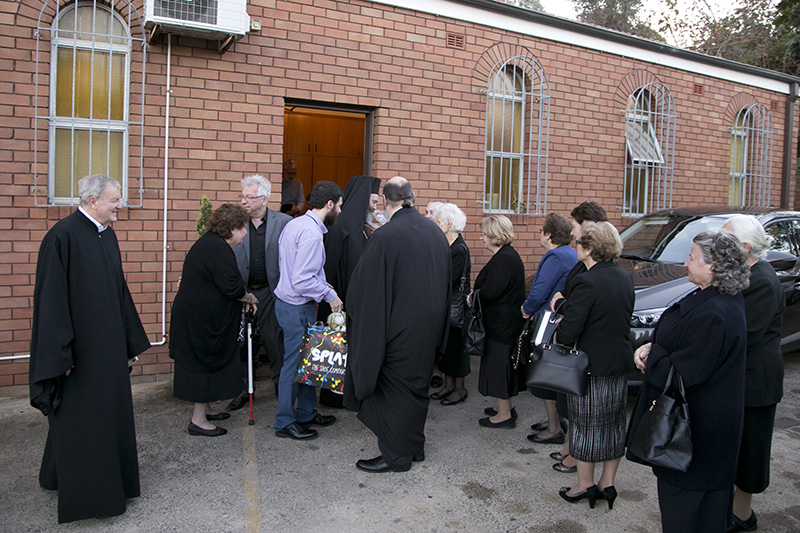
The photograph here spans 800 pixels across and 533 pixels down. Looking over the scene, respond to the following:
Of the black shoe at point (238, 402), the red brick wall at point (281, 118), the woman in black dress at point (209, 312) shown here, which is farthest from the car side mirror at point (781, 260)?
the black shoe at point (238, 402)

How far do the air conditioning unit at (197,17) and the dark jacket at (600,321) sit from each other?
4.01 metres

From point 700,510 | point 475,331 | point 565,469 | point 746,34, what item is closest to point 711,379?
point 700,510

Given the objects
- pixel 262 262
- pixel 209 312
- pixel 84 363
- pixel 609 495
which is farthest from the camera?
pixel 262 262

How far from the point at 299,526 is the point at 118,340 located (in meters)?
1.54

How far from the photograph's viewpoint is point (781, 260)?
6418mm

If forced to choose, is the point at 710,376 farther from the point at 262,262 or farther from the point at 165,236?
the point at 165,236

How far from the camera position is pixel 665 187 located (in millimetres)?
9133

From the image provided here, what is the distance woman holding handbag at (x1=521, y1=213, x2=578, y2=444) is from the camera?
4777 millimetres

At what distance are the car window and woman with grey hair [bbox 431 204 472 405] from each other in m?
3.63

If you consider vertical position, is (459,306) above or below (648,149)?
below

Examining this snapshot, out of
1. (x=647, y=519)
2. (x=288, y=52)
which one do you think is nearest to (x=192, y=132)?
(x=288, y=52)

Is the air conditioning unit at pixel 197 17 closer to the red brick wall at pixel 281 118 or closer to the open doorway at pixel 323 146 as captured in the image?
the red brick wall at pixel 281 118

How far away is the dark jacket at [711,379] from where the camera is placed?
2758 millimetres

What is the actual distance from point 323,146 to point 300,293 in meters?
6.30
